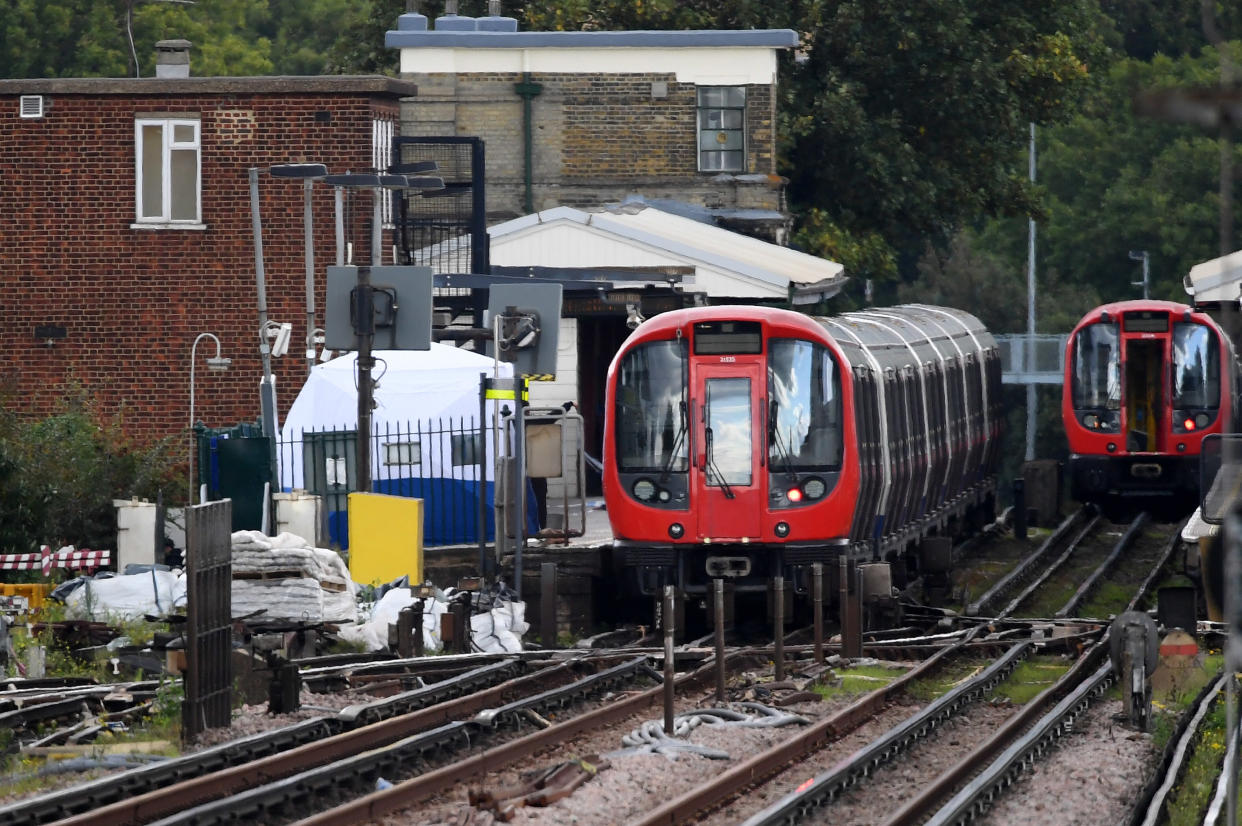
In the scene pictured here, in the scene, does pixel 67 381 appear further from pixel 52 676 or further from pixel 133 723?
pixel 133 723

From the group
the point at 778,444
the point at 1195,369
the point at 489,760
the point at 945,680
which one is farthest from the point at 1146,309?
the point at 489,760

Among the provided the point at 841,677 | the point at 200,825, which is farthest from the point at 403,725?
the point at 841,677

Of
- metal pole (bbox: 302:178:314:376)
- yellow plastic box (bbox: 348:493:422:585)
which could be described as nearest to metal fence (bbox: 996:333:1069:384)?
metal pole (bbox: 302:178:314:376)

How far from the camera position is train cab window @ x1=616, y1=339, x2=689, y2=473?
18.6m

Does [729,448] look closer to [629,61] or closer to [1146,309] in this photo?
[1146,309]

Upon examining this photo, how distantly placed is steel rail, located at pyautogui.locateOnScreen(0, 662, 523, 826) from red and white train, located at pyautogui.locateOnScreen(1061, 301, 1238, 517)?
1563 centimetres

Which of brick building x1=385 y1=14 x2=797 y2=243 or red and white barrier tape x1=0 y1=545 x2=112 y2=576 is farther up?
brick building x1=385 y1=14 x2=797 y2=243

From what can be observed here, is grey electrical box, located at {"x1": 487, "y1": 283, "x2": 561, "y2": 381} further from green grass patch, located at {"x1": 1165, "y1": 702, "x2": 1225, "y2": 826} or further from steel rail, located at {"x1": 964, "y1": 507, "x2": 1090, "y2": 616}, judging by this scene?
green grass patch, located at {"x1": 1165, "y1": 702, "x2": 1225, "y2": 826}

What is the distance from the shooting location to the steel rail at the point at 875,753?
1064 centimetres

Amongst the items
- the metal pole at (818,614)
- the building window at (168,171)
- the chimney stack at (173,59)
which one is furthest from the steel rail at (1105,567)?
the chimney stack at (173,59)

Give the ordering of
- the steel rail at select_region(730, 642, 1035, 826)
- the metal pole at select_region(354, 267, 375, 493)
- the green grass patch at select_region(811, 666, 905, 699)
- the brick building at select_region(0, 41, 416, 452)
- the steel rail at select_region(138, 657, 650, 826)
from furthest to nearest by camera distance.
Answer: the brick building at select_region(0, 41, 416, 452)
the metal pole at select_region(354, 267, 375, 493)
the green grass patch at select_region(811, 666, 905, 699)
the steel rail at select_region(730, 642, 1035, 826)
the steel rail at select_region(138, 657, 650, 826)

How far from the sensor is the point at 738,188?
119 ft

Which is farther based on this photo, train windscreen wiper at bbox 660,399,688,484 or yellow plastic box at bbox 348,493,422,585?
yellow plastic box at bbox 348,493,422,585

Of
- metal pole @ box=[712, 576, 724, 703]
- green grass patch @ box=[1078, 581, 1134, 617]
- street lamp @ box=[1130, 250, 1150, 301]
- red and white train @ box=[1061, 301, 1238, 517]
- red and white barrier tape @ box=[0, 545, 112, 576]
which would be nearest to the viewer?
metal pole @ box=[712, 576, 724, 703]
